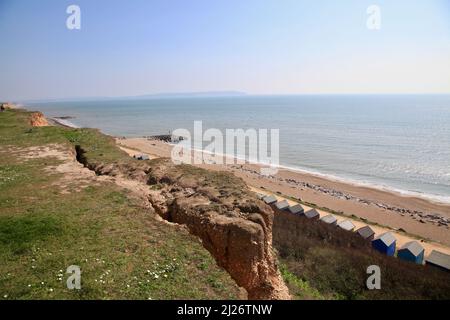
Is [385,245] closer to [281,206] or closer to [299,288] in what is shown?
[281,206]

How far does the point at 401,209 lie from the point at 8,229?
36242mm

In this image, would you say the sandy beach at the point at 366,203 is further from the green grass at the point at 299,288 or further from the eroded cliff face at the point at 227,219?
the eroded cliff face at the point at 227,219

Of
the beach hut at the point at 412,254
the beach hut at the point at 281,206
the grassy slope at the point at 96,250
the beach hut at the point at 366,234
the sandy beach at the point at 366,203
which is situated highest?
the grassy slope at the point at 96,250

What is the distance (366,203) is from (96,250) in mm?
34125

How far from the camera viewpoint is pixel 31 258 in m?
Result: 9.34

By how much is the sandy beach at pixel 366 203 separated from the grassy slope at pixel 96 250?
22192mm

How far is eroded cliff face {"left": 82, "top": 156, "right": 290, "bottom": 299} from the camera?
1080cm

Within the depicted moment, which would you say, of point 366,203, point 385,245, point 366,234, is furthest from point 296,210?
point 366,203

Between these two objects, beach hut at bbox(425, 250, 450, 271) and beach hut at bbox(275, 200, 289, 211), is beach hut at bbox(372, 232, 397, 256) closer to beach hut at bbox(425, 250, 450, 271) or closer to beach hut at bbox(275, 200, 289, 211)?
beach hut at bbox(425, 250, 450, 271)

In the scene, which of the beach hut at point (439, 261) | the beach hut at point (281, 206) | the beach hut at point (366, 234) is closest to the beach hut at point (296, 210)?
the beach hut at point (281, 206)

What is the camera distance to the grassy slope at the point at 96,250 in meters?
8.22

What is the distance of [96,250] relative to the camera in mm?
9758

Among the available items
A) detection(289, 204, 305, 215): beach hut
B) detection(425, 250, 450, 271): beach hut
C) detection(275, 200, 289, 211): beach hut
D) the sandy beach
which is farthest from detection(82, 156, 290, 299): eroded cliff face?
the sandy beach
